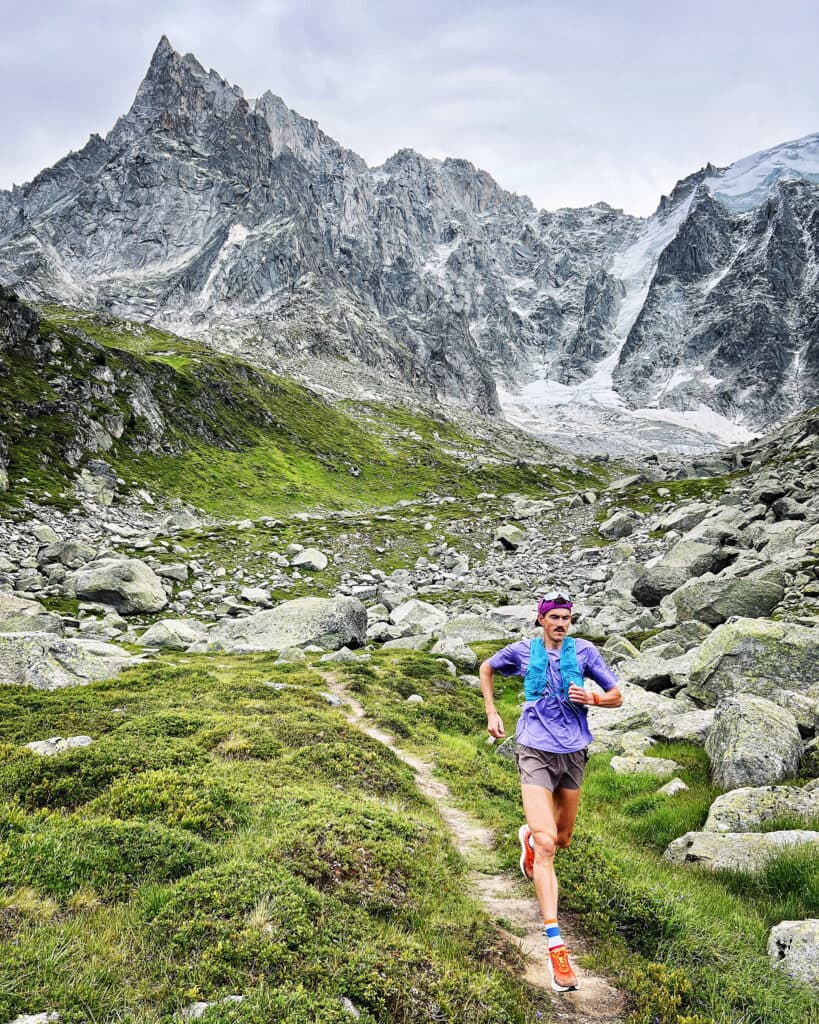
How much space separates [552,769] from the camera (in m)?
7.12

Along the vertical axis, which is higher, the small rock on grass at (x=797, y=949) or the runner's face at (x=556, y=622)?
the runner's face at (x=556, y=622)

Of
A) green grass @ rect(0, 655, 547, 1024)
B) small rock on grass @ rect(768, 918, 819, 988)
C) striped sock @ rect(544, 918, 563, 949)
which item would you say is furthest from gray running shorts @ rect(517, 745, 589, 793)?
small rock on grass @ rect(768, 918, 819, 988)

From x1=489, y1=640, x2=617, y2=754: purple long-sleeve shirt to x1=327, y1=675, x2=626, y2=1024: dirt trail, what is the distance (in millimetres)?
2431

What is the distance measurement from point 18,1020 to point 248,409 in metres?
109

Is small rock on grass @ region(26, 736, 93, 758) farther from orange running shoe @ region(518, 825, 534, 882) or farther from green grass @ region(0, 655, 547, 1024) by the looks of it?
orange running shoe @ region(518, 825, 534, 882)

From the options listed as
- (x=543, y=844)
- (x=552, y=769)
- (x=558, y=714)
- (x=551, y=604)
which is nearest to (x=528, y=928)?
(x=543, y=844)

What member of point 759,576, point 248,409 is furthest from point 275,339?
point 759,576

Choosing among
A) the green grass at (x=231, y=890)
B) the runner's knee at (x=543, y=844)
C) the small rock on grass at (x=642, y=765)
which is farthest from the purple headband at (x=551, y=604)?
the small rock on grass at (x=642, y=765)

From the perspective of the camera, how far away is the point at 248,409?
349ft

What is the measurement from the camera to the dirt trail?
562cm

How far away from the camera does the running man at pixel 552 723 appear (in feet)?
22.7

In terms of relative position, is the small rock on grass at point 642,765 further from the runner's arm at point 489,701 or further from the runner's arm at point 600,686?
the runner's arm at point 489,701

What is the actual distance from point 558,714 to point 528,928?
295cm

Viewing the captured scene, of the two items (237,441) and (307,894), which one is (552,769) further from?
(237,441)
